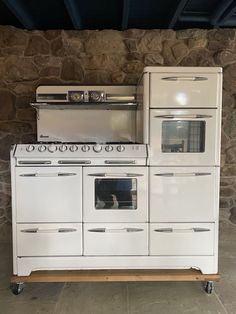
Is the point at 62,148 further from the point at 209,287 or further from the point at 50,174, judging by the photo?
the point at 209,287

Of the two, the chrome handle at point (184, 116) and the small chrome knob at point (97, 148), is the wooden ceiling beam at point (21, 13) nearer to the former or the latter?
the small chrome knob at point (97, 148)

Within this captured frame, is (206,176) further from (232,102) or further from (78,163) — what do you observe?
(232,102)

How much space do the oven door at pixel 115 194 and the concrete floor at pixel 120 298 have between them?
567 millimetres

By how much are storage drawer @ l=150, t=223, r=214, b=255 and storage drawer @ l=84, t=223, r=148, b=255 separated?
0.26 ft

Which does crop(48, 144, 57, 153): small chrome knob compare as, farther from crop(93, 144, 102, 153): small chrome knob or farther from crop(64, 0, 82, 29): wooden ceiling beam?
crop(64, 0, 82, 29): wooden ceiling beam

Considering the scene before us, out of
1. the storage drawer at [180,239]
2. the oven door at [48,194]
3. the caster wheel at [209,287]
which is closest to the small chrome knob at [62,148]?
the oven door at [48,194]

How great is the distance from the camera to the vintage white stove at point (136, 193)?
2.36m

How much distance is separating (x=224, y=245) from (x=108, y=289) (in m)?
1.58

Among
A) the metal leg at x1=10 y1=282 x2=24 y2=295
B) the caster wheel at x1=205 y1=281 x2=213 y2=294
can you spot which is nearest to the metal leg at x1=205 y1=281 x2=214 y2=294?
the caster wheel at x1=205 y1=281 x2=213 y2=294

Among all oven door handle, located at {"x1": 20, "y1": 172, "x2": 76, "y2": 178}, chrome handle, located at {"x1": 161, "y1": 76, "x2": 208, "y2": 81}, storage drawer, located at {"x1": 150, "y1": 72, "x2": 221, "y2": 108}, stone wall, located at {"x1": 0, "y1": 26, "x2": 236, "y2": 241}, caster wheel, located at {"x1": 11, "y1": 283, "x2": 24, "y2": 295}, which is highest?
stone wall, located at {"x1": 0, "y1": 26, "x2": 236, "y2": 241}

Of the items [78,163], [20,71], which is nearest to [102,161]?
[78,163]

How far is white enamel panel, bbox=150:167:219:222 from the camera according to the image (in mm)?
2408

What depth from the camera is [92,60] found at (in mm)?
3443

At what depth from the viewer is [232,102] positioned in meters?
3.44
